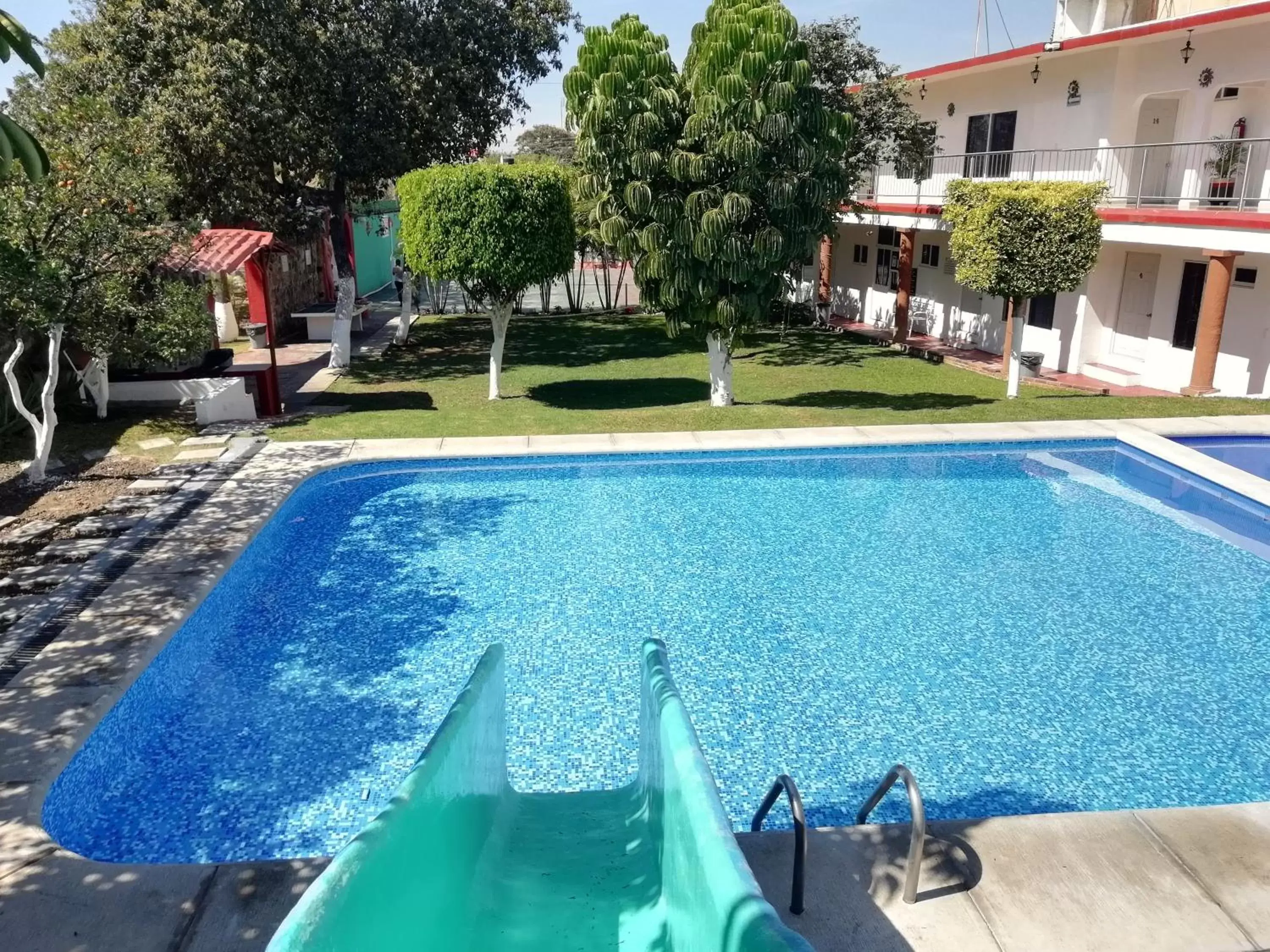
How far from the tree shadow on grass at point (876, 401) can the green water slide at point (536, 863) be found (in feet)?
38.0

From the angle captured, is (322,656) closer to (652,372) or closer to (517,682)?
(517,682)

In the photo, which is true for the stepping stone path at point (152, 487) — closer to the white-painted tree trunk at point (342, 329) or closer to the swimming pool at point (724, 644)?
the swimming pool at point (724, 644)

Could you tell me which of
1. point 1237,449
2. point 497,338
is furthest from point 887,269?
point 497,338

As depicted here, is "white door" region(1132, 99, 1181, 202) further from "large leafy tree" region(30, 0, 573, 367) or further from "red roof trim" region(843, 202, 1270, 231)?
"large leafy tree" region(30, 0, 573, 367)

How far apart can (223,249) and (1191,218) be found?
1631cm

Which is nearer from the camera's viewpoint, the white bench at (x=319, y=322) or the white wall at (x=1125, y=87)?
the white wall at (x=1125, y=87)

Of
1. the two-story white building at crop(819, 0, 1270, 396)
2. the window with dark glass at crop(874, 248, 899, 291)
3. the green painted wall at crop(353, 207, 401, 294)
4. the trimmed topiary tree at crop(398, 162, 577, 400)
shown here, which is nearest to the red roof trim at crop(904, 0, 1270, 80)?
the two-story white building at crop(819, 0, 1270, 396)

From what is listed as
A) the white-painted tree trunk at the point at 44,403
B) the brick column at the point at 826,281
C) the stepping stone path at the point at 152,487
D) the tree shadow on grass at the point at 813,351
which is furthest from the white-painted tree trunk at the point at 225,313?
the brick column at the point at 826,281

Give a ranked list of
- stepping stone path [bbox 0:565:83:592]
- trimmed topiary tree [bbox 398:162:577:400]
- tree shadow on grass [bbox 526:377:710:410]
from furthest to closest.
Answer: tree shadow on grass [bbox 526:377:710:410], trimmed topiary tree [bbox 398:162:577:400], stepping stone path [bbox 0:565:83:592]

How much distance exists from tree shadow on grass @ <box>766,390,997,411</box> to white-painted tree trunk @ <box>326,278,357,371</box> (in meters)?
9.54

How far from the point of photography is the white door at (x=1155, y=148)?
18938 mm

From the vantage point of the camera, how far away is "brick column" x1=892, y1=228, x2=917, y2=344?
24.2 meters

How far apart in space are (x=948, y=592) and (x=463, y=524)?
5718 millimetres

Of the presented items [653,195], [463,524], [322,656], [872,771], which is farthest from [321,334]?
[872,771]
